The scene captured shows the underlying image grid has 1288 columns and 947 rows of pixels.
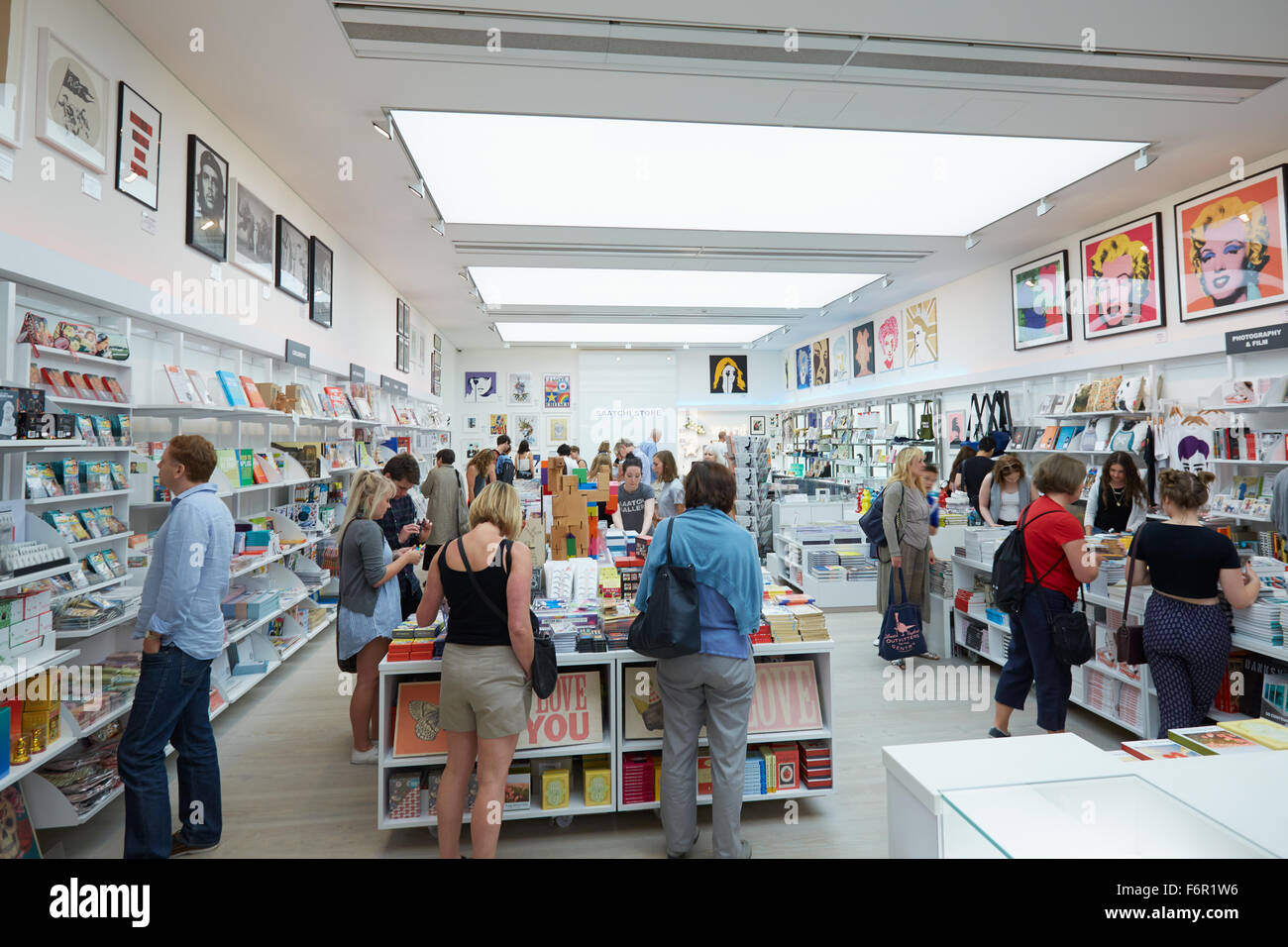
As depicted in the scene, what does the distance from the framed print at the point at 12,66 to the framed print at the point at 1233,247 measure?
28.4 feet

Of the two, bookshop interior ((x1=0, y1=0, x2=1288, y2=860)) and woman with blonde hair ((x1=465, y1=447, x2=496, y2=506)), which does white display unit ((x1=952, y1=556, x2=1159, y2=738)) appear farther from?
woman with blonde hair ((x1=465, y1=447, x2=496, y2=506))

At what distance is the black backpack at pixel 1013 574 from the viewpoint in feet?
11.9

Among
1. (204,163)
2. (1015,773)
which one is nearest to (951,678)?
(1015,773)

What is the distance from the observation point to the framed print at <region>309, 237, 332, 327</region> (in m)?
6.91

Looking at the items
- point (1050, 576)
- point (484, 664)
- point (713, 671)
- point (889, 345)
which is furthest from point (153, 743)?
point (889, 345)

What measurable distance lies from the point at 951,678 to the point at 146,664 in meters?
5.33

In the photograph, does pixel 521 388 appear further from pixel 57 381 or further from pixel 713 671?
pixel 713 671

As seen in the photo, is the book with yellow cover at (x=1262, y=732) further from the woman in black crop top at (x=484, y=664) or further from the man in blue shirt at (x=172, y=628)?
the man in blue shirt at (x=172, y=628)

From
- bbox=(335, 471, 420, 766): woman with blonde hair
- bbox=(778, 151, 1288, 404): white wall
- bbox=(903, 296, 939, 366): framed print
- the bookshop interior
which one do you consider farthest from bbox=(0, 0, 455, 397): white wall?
bbox=(903, 296, 939, 366): framed print

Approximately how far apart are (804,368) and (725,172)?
10373mm

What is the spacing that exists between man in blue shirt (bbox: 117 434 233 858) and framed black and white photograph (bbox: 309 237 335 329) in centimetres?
465

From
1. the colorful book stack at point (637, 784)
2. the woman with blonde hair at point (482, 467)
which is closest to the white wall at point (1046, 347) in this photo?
the woman with blonde hair at point (482, 467)

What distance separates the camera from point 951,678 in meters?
5.30
